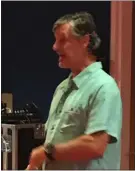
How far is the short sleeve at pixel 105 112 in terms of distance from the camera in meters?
1.18

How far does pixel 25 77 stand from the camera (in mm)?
2311

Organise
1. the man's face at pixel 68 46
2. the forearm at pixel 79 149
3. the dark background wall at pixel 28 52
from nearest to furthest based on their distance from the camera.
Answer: the forearm at pixel 79 149 < the man's face at pixel 68 46 < the dark background wall at pixel 28 52

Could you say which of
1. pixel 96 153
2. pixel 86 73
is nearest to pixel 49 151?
pixel 96 153

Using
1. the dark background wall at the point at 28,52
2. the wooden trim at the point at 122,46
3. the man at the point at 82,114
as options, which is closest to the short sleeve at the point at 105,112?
the man at the point at 82,114

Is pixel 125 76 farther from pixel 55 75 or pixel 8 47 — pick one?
pixel 8 47

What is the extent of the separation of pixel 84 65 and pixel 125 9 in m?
0.93

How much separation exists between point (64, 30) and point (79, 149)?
0.38 m

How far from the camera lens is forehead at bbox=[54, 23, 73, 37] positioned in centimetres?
126

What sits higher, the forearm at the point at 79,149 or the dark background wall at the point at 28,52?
the dark background wall at the point at 28,52

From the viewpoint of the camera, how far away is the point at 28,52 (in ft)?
7.57

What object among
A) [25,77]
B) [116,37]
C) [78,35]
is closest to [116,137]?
[78,35]

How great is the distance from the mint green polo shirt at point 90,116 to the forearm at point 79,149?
0.12 ft

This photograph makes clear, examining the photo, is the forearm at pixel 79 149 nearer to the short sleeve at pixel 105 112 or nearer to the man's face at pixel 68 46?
the short sleeve at pixel 105 112

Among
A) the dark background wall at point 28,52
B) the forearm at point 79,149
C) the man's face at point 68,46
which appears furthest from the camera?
the dark background wall at point 28,52
